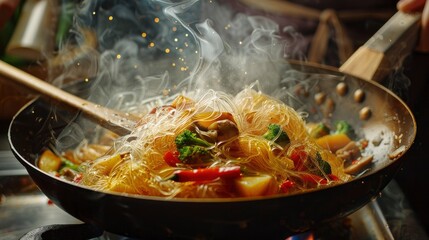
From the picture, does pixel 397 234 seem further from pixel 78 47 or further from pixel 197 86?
pixel 78 47

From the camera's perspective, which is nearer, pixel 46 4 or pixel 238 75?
pixel 238 75

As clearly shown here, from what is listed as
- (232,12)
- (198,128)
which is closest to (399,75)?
(198,128)

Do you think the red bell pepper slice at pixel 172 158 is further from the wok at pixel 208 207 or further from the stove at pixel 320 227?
→ the stove at pixel 320 227

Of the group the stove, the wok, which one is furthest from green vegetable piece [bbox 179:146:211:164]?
the stove

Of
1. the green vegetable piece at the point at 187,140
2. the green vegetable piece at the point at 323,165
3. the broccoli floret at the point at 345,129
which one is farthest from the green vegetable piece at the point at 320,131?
the green vegetable piece at the point at 187,140

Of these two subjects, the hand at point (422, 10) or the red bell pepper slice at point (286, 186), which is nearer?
the red bell pepper slice at point (286, 186)

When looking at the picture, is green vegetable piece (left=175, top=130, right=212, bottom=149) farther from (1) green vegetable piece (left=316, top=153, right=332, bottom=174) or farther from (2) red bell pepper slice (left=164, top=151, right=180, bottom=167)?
(1) green vegetable piece (left=316, top=153, right=332, bottom=174)

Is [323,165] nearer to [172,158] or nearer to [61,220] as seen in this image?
[172,158]
